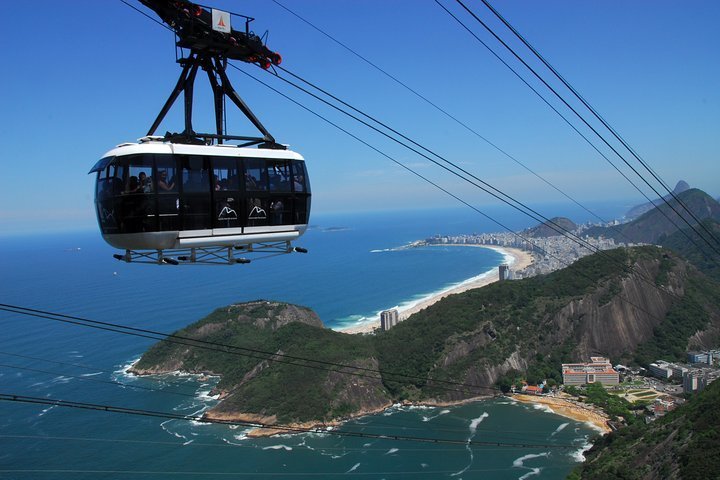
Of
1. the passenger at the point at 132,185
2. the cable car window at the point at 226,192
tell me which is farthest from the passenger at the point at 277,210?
the passenger at the point at 132,185

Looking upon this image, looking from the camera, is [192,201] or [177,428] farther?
[177,428]

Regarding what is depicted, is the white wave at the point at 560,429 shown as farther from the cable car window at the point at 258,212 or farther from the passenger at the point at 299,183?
the cable car window at the point at 258,212

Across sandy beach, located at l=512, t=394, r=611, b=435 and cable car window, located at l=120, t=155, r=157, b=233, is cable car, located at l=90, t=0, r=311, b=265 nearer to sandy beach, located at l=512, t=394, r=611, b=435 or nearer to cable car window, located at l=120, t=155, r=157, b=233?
cable car window, located at l=120, t=155, r=157, b=233

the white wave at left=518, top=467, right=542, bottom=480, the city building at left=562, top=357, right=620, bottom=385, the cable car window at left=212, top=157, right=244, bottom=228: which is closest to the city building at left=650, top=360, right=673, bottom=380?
the city building at left=562, top=357, right=620, bottom=385

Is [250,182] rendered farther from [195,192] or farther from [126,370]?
[126,370]

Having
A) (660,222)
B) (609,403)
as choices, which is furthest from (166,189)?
(660,222)

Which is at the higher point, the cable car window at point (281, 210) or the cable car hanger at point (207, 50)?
the cable car hanger at point (207, 50)

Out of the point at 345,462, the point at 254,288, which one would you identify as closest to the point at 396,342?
the point at 345,462
